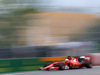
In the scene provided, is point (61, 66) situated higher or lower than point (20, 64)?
lower

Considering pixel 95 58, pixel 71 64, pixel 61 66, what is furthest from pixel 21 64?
pixel 95 58

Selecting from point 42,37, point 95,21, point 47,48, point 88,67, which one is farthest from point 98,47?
point 95,21

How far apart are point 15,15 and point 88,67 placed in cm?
691

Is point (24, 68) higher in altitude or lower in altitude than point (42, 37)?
lower

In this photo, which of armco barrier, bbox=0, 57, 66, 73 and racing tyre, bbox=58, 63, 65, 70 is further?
racing tyre, bbox=58, 63, 65, 70

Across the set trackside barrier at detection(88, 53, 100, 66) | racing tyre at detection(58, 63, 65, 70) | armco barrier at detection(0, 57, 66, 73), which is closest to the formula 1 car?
racing tyre at detection(58, 63, 65, 70)

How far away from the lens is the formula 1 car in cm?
1036

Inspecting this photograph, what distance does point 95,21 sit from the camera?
26.7m

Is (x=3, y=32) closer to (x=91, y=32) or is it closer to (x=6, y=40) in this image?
(x=6, y=40)

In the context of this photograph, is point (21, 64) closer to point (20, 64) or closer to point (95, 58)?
point (20, 64)

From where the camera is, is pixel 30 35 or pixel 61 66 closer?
pixel 61 66

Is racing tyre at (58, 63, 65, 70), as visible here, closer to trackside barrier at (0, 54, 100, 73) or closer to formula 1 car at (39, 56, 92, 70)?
formula 1 car at (39, 56, 92, 70)

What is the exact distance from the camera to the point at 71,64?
35.3ft

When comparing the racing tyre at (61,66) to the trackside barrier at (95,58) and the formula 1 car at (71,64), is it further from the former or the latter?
the trackside barrier at (95,58)
